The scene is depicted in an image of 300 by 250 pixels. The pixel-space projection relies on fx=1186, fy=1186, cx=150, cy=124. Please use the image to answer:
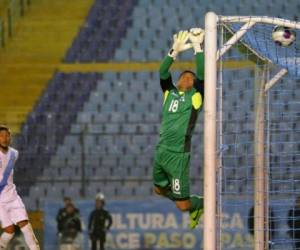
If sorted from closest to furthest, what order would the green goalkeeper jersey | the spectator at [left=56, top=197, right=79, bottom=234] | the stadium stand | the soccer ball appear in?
the soccer ball < the green goalkeeper jersey < the spectator at [left=56, top=197, right=79, bottom=234] < the stadium stand

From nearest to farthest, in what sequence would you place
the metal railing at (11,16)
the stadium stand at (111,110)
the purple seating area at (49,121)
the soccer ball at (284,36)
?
the soccer ball at (284,36) < the stadium stand at (111,110) < the purple seating area at (49,121) < the metal railing at (11,16)

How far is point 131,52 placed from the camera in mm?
25750

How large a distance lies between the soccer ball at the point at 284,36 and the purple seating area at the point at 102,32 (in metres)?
15.3

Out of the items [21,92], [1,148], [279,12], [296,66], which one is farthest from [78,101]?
[296,66]

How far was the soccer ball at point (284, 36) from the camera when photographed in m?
10.6

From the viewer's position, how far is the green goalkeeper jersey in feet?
36.7

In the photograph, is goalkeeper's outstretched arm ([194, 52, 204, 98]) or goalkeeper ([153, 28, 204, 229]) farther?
goalkeeper ([153, 28, 204, 229])

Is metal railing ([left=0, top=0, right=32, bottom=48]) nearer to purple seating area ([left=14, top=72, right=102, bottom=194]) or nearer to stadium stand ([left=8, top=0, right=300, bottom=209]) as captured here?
stadium stand ([left=8, top=0, right=300, bottom=209])

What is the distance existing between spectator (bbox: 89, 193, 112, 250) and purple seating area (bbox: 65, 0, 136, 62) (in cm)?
683

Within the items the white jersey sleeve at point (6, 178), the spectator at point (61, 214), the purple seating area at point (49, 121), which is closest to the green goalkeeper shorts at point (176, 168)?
the white jersey sleeve at point (6, 178)

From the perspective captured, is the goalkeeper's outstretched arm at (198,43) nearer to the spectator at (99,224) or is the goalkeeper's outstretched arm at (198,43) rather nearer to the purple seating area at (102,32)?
the spectator at (99,224)

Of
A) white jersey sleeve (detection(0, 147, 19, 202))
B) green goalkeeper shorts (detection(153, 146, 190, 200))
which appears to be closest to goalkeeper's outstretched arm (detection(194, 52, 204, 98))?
green goalkeeper shorts (detection(153, 146, 190, 200))

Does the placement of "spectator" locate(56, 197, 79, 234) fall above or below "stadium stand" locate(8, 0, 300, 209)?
below

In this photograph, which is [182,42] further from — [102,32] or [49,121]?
[102,32]
